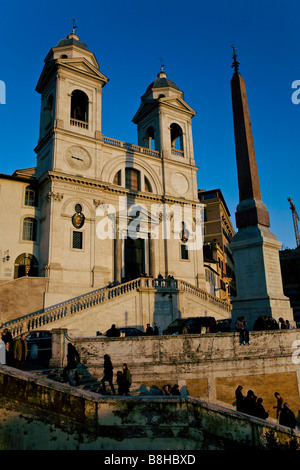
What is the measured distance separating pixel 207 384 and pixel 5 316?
51.9 feet

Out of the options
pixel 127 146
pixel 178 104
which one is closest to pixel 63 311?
pixel 127 146

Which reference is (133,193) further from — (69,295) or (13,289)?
(13,289)

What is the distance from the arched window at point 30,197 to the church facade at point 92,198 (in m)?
0.09

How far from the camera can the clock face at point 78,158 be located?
102 feet

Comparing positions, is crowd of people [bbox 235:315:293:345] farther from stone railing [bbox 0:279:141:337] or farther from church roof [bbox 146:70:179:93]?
Result: church roof [bbox 146:70:179:93]

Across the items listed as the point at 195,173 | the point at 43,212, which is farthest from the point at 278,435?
the point at 195,173

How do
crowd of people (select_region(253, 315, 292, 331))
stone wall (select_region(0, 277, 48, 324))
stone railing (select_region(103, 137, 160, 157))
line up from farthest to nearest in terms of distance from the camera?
1. stone railing (select_region(103, 137, 160, 157))
2. stone wall (select_region(0, 277, 48, 324))
3. crowd of people (select_region(253, 315, 292, 331))

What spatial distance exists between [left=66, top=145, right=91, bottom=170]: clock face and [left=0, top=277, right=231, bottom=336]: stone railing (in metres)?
11.3

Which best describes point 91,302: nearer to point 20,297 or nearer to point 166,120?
point 20,297

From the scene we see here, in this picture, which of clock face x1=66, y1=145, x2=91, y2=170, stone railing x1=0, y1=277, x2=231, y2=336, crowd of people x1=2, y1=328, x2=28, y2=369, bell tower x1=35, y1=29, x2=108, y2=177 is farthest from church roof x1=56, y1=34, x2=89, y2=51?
crowd of people x1=2, y1=328, x2=28, y2=369

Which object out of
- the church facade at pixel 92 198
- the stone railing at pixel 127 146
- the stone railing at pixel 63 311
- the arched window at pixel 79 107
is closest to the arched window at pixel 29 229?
the church facade at pixel 92 198

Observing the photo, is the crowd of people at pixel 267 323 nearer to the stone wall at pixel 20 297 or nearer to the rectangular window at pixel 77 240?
the stone wall at pixel 20 297

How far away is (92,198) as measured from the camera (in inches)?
1220

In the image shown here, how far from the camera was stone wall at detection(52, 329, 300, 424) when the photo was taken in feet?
42.1
